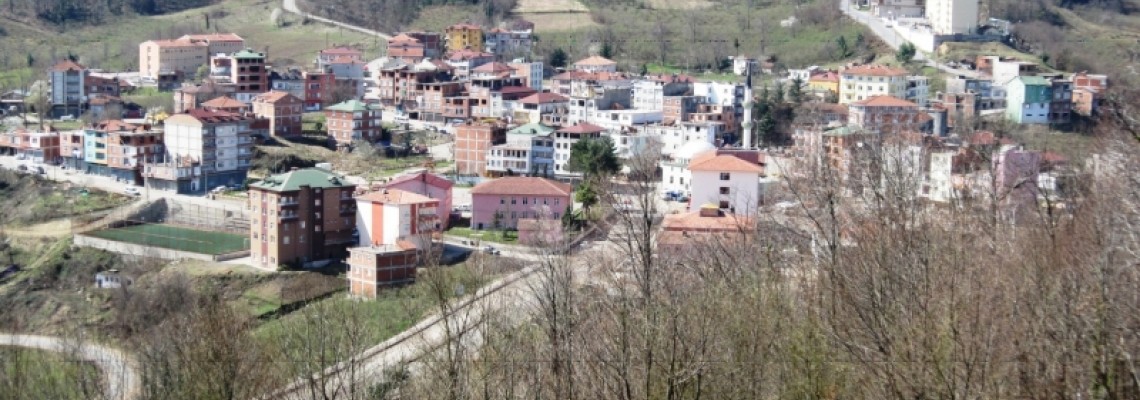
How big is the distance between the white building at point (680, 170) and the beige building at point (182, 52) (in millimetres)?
6359

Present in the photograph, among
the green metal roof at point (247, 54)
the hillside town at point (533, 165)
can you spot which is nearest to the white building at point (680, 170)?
the hillside town at point (533, 165)

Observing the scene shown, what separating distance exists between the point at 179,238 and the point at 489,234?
2.05 m

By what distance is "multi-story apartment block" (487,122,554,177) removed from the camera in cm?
1090

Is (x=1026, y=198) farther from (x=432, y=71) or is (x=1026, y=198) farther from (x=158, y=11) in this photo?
(x=158, y=11)

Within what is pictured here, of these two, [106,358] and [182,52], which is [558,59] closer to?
[182,52]

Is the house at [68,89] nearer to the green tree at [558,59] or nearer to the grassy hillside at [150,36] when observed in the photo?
the grassy hillside at [150,36]

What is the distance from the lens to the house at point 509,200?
30.0ft

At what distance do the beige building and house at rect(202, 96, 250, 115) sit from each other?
2768 millimetres

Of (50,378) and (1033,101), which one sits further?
(1033,101)

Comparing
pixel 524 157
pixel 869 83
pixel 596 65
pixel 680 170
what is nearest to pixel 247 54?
pixel 596 65

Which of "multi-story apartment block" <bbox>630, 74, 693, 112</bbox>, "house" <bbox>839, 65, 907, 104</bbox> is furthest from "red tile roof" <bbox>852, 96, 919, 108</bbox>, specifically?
"multi-story apartment block" <bbox>630, 74, 693, 112</bbox>

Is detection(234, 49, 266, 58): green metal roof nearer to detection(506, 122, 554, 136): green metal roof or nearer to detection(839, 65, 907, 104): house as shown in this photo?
detection(506, 122, 554, 136): green metal roof

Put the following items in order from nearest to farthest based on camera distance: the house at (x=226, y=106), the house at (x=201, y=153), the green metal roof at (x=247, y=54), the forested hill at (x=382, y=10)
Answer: the house at (x=201, y=153), the house at (x=226, y=106), the green metal roof at (x=247, y=54), the forested hill at (x=382, y=10)

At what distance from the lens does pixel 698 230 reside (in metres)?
7.52
